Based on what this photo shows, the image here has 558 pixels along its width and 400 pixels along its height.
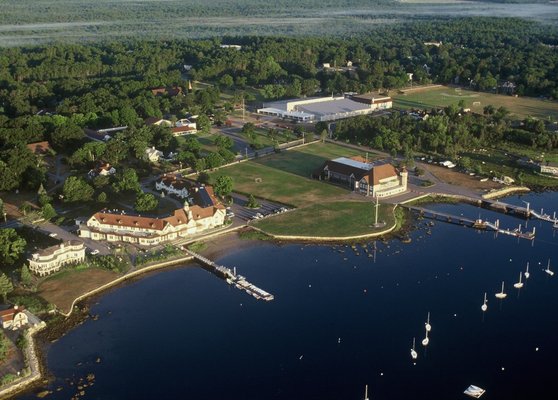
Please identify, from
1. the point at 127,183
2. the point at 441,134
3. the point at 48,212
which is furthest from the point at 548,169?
the point at 48,212

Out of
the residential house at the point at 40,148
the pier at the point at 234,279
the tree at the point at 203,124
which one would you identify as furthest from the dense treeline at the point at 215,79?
the pier at the point at 234,279

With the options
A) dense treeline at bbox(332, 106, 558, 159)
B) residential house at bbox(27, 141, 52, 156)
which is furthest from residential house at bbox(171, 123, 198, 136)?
dense treeline at bbox(332, 106, 558, 159)

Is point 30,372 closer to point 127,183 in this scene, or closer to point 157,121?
point 127,183

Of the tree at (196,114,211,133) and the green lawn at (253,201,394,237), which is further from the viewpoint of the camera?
the tree at (196,114,211,133)

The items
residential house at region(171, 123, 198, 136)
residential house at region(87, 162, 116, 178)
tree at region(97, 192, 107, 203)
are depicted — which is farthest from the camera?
residential house at region(171, 123, 198, 136)

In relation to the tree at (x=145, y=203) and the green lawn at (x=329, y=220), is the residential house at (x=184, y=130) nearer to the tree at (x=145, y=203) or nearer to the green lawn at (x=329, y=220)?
the tree at (x=145, y=203)

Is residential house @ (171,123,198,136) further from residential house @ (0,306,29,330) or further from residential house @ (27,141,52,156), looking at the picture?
residential house @ (0,306,29,330)

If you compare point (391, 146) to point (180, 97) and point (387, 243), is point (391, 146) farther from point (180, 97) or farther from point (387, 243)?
point (180, 97)
